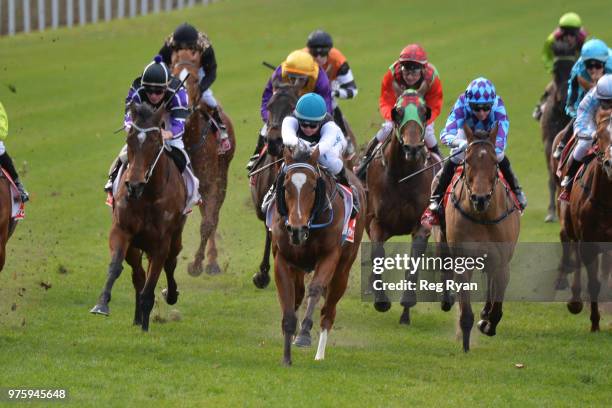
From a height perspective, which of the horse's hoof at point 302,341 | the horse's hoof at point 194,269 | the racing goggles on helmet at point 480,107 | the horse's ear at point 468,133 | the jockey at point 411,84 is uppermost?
the jockey at point 411,84

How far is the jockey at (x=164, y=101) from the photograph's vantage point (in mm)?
12305

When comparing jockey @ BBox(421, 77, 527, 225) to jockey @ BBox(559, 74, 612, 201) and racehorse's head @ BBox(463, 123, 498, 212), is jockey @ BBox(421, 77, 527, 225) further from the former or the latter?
jockey @ BBox(559, 74, 612, 201)

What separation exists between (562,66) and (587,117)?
555 cm

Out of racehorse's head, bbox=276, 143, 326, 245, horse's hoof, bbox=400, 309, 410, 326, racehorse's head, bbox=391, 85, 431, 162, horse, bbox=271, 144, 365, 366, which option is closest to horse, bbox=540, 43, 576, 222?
racehorse's head, bbox=391, 85, 431, 162

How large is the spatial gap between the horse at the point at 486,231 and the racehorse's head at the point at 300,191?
4.77ft

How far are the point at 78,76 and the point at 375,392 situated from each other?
72.8 feet

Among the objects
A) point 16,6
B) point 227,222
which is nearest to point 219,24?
point 16,6

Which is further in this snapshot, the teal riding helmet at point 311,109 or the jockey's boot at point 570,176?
the jockey's boot at point 570,176

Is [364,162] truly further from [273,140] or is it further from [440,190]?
[440,190]

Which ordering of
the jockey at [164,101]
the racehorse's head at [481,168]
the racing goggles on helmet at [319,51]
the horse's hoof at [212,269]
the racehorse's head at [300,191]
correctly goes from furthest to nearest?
1. the horse's hoof at [212,269]
2. the racing goggles on helmet at [319,51]
3. the jockey at [164,101]
4. the racehorse's head at [481,168]
5. the racehorse's head at [300,191]

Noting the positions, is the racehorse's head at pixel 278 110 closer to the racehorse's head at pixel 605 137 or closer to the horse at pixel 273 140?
the horse at pixel 273 140

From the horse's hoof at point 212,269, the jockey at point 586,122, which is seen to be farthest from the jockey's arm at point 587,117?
the horse's hoof at point 212,269

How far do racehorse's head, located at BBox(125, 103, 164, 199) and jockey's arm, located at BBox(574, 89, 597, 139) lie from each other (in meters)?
4.13

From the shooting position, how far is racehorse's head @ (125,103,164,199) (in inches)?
453
